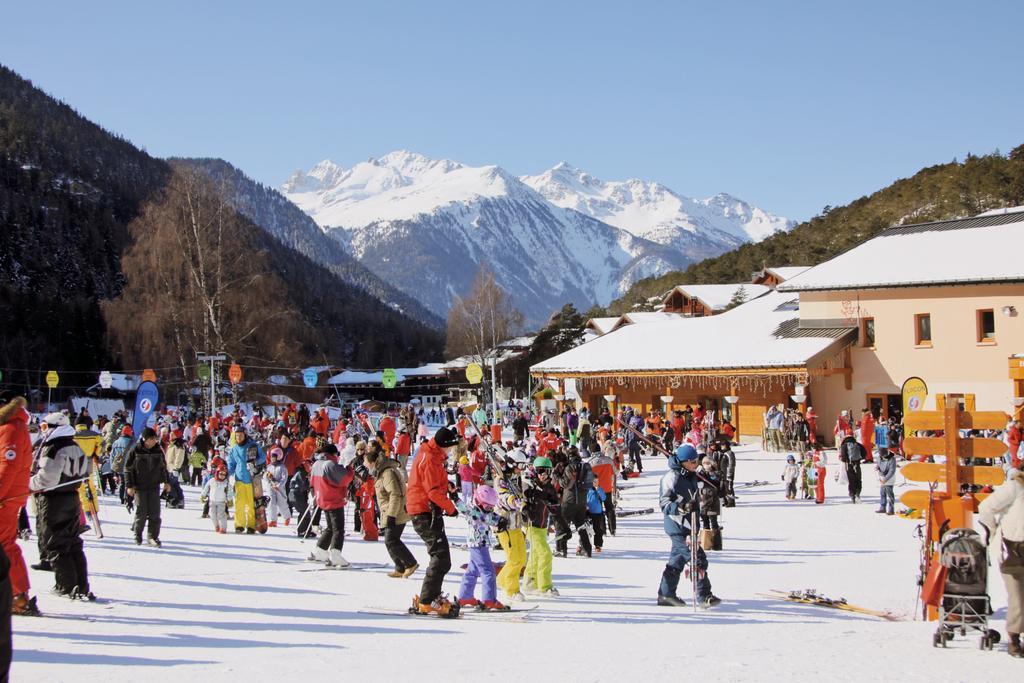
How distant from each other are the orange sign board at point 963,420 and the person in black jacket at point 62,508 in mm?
7909

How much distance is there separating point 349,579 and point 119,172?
120 metres

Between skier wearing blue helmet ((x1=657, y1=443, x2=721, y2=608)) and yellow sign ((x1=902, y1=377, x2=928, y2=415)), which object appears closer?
skier wearing blue helmet ((x1=657, y1=443, x2=721, y2=608))

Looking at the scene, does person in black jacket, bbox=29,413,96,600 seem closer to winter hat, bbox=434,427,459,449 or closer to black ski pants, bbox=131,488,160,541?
winter hat, bbox=434,427,459,449

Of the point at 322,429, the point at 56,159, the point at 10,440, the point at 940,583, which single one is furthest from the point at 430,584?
the point at 56,159

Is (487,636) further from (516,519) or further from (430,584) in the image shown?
(516,519)

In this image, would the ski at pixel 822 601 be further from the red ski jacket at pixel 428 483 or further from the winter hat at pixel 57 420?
the winter hat at pixel 57 420

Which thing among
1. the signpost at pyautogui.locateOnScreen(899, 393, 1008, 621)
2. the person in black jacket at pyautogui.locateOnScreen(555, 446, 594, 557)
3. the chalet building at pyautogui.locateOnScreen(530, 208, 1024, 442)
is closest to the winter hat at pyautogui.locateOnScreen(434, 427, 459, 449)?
the person in black jacket at pyautogui.locateOnScreen(555, 446, 594, 557)

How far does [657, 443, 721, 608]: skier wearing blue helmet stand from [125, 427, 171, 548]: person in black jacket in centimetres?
661

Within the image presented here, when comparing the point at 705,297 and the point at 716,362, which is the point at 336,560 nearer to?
the point at 716,362

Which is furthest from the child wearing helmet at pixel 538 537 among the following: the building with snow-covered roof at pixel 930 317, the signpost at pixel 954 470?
the building with snow-covered roof at pixel 930 317

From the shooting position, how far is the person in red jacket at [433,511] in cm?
840

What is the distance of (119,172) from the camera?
4636 inches

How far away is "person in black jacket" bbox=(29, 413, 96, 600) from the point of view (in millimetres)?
8016

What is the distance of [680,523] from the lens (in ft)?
29.5
